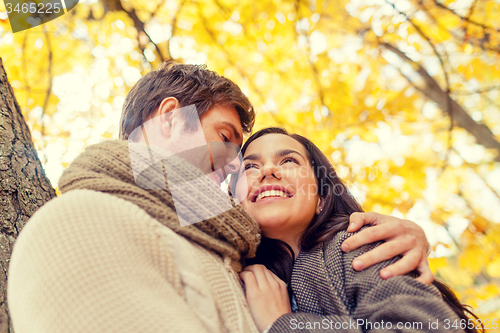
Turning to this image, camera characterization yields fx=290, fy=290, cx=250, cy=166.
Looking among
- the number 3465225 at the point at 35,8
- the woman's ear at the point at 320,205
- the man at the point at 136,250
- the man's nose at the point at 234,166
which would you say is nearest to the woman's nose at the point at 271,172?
the man's nose at the point at 234,166

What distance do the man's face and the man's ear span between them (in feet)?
0.61

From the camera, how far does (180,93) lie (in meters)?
1.82

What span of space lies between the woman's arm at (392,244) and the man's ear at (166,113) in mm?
1123

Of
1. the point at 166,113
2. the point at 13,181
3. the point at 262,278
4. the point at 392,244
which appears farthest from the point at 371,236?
the point at 13,181

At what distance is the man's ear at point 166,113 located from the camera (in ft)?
5.44

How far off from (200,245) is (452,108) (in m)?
3.06

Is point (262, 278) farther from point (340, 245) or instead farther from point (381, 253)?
point (381, 253)

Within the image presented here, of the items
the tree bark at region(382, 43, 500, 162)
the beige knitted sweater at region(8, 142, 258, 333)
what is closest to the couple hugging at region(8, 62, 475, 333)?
the beige knitted sweater at region(8, 142, 258, 333)

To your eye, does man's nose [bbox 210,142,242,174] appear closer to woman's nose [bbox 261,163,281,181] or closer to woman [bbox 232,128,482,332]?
woman [bbox 232,128,482,332]

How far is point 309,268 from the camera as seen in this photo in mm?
1447

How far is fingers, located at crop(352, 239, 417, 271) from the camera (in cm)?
125

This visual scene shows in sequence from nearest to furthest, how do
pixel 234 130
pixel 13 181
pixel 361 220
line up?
pixel 13 181, pixel 361 220, pixel 234 130

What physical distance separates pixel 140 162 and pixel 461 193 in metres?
4.35

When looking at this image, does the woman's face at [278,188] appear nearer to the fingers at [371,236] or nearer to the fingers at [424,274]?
the fingers at [371,236]
